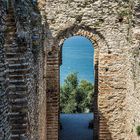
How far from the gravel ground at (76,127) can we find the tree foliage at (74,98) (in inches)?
156

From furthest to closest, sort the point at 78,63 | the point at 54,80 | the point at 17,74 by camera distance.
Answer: the point at 78,63 < the point at 54,80 < the point at 17,74

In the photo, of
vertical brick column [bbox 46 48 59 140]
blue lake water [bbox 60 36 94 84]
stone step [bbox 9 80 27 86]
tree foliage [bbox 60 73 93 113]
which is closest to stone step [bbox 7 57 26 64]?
stone step [bbox 9 80 27 86]

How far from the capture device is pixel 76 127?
16.5 metres

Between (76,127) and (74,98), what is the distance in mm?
6315

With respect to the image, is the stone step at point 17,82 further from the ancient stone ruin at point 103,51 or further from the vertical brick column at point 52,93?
the vertical brick column at point 52,93

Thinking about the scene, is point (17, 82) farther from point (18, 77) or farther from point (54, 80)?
point (54, 80)

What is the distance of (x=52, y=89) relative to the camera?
1377 cm

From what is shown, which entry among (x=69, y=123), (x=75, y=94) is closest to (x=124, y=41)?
(x=69, y=123)

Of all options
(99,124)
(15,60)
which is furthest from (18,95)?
(99,124)

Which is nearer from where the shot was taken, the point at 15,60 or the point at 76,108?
the point at 15,60

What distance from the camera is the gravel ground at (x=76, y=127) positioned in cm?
1523

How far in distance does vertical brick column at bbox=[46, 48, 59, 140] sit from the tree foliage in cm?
828

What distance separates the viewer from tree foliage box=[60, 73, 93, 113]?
22531 millimetres

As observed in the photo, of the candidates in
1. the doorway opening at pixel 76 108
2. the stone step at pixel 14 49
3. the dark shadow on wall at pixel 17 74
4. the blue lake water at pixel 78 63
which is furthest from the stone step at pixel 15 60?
the blue lake water at pixel 78 63
